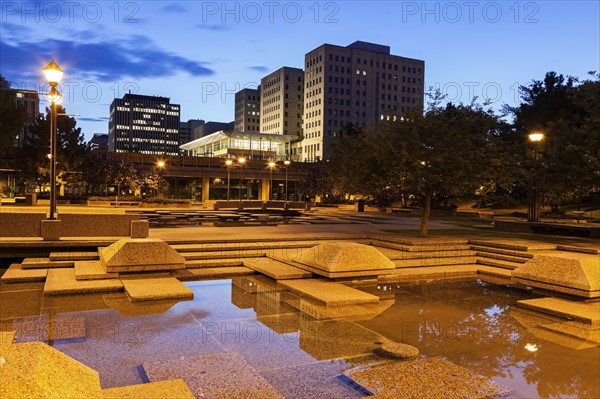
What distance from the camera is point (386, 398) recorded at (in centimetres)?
528

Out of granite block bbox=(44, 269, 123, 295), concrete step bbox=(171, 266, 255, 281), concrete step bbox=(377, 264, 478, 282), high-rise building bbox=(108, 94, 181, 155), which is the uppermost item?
high-rise building bbox=(108, 94, 181, 155)

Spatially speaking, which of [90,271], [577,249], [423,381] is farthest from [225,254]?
[577,249]

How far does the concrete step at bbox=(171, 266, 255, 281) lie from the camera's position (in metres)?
12.6

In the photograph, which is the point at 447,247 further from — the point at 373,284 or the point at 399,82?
the point at 399,82

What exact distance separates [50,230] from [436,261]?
39.1 ft

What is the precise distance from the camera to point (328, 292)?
1077cm

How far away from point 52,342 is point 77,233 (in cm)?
911

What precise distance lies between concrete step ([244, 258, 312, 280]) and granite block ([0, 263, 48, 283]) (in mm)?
5206

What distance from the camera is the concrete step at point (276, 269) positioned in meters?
12.4

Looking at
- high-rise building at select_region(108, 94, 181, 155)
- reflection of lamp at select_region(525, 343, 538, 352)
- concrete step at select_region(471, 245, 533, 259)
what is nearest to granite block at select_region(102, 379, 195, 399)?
reflection of lamp at select_region(525, 343, 538, 352)

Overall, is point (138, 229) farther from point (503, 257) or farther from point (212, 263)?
point (503, 257)

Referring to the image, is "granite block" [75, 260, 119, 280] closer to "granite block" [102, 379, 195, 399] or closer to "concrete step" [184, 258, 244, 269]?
"concrete step" [184, 258, 244, 269]

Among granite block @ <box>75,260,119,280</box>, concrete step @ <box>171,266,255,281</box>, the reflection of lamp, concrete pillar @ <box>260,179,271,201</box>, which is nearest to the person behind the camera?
the reflection of lamp

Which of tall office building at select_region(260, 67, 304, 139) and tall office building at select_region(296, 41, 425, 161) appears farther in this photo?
tall office building at select_region(260, 67, 304, 139)
